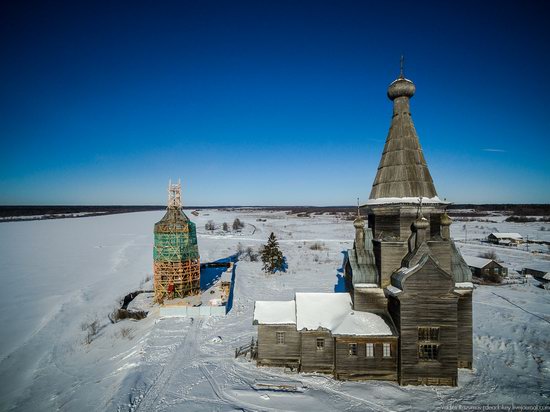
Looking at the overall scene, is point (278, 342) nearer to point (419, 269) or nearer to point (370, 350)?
point (370, 350)

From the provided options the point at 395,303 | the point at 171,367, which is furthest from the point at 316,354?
the point at 171,367

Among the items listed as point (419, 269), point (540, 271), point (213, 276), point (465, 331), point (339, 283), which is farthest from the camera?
point (213, 276)

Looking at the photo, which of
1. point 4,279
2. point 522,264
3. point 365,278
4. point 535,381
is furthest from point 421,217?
point 4,279

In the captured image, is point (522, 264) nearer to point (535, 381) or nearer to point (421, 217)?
point (535, 381)

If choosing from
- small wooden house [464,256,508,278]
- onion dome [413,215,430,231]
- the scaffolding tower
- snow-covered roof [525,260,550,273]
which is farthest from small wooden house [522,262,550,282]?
the scaffolding tower

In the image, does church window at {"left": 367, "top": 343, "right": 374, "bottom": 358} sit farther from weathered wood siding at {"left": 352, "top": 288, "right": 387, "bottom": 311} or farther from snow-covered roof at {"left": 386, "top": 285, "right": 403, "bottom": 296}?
snow-covered roof at {"left": 386, "top": 285, "right": 403, "bottom": 296}

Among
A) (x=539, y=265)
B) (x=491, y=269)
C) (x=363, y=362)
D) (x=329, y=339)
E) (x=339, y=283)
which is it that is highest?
(x=491, y=269)

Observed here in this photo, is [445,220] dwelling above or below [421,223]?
above
